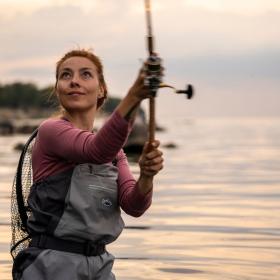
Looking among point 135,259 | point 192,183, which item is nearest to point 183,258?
point 135,259

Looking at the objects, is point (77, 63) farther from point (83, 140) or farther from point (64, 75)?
point (83, 140)

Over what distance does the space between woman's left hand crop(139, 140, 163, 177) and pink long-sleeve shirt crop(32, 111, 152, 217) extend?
0.36ft

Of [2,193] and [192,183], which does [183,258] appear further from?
[192,183]

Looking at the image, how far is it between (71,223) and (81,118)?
0.53 meters

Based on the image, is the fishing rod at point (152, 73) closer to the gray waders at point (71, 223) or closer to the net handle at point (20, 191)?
the gray waders at point (71, 223)

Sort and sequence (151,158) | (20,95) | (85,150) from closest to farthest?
(151,158), (85,150), (20,95)

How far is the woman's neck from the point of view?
4.68 metres


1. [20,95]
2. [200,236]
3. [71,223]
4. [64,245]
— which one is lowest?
[20,95]

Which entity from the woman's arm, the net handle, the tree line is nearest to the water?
the net handle

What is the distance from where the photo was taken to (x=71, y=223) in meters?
4.49

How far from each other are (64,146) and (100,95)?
0.53 metres

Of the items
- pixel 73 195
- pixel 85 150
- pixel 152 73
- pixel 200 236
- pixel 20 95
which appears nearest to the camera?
Result: pixel 152 73

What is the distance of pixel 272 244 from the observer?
406 inches

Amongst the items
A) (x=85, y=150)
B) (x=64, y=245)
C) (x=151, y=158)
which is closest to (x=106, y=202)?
(x=64, y=245)
